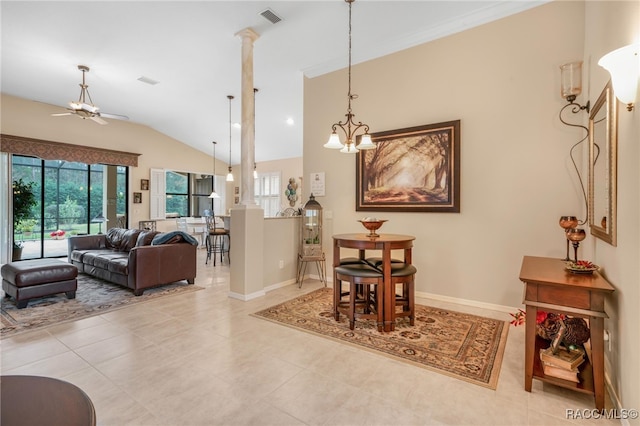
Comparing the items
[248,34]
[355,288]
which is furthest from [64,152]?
[355,288]

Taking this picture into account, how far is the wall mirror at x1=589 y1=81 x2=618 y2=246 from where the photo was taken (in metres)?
1.92

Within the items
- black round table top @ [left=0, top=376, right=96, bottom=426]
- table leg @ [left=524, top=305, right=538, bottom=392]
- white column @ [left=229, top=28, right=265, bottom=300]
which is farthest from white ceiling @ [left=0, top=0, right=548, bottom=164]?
black round table top @ [left=0, top=376, right=96, bottom=426]

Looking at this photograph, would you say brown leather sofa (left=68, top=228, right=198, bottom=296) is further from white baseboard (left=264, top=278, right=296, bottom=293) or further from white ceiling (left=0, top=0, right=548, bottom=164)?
white ceiling (left=0, top=0, right=548, bottom=164)

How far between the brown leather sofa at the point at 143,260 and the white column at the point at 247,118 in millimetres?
1373

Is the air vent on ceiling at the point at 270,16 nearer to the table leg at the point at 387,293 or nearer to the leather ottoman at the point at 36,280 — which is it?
the table leg at the point at 387,293

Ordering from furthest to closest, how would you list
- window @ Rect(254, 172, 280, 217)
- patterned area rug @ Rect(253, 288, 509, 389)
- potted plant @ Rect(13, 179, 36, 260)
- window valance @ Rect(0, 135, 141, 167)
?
window @ Rect(254, 172, 280, 217) < potted plant @ Rect(13, 179, 36, 260) < window valance @ Rect(0, 135, 141, 167) < patterned area rug @ Rect(253, 288, 509, 389)

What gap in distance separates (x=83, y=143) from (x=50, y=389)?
8319 millimetres

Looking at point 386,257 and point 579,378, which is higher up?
point 386,257

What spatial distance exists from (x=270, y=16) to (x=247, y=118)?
1230 millimetres

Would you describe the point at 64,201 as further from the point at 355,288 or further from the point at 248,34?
the point at 355,288

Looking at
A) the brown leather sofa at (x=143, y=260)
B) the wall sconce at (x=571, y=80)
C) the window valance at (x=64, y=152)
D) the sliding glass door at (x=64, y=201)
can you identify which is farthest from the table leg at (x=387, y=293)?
the sliding glass door at (x=64, y=201)

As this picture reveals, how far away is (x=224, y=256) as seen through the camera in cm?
753

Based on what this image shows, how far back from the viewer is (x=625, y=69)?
1.44 meters

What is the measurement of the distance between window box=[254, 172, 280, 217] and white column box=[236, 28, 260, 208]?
5452 millimetres
